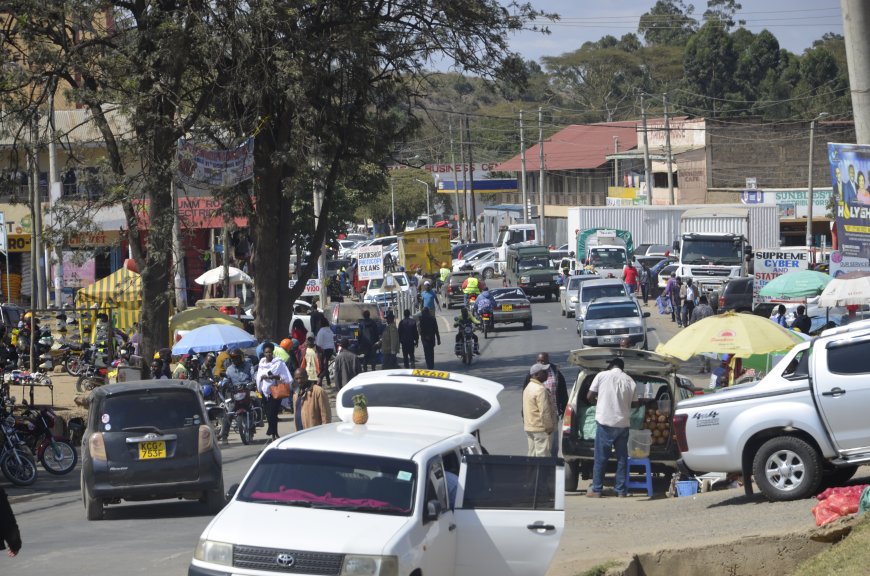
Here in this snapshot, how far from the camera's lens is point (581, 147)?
93.2 m

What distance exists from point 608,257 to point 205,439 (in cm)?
4013

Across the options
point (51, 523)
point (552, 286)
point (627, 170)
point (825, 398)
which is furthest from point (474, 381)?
point (627, 170)

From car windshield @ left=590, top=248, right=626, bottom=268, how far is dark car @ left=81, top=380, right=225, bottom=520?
3960cm

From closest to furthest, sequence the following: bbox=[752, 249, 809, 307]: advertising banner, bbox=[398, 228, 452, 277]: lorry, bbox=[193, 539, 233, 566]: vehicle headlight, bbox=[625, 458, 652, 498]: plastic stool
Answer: bbox=[193, 539, 233, 566]: vehicle headlight < bbox=[625, 458, 652, 498]: plastic stool < bbox=[752, 249, 809, 307]: advertising banner < bbox=[398, 228, 452, 277]: lorry

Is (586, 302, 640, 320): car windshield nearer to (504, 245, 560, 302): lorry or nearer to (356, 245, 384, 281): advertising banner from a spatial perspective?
(356, 245, 384, 281): advertising banner

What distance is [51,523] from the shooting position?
46.7 feet

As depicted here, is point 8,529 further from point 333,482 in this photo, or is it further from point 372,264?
point 372,264

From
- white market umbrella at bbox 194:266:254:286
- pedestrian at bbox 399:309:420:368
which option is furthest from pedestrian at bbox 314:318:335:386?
white market umbrella at bbox 194:266:254:286

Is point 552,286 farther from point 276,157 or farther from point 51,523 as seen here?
point 51,523

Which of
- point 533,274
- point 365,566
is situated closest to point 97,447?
point 365,566

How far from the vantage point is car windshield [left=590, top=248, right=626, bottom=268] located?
171ft

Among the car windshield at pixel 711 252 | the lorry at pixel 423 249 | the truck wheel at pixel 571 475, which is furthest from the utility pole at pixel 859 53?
the lorry at pixel 423 249

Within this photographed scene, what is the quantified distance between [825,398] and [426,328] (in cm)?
1899

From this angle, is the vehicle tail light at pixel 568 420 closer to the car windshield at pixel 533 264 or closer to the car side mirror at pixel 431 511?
the car side mirror at pixel 431 511
